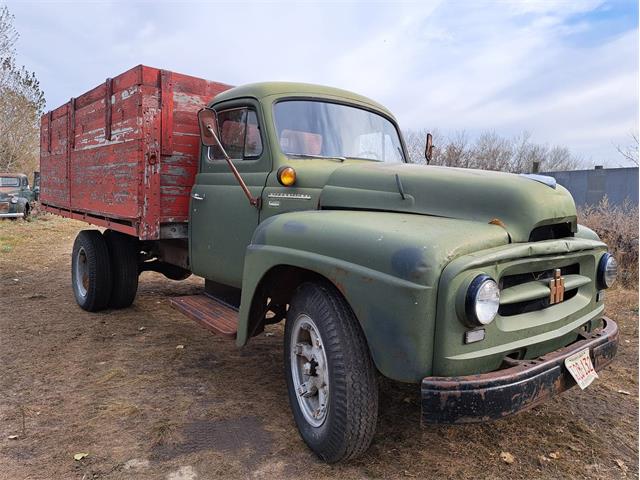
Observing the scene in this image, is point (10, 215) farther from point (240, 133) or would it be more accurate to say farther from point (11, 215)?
point (240, 133)

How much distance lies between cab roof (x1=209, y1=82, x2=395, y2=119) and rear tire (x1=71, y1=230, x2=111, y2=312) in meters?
2.46

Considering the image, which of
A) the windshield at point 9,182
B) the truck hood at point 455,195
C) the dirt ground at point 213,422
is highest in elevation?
the windshield at point 9,182

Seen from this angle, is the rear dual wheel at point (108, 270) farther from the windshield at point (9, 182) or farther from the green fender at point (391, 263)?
the windshield at point (9, 182)

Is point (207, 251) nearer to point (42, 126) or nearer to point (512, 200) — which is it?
point (512, 200)

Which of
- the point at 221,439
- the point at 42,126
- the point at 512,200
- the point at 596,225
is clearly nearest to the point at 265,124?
the point at 512,200

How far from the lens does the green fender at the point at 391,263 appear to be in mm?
2010

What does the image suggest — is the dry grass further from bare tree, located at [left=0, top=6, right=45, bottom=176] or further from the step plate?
bare tree, located at [left=0, top=6, right=45, bottom=176]

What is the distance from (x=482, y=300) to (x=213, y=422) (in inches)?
74.7

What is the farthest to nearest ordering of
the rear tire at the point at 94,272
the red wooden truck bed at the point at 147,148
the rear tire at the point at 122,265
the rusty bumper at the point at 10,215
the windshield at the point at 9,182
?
the windshield at the point at 9,182
the rusty bumper at the point at 10,215
the rear tire at the point at 122,265
the rear tire at the point at 94,272
the red wooden truck bed at the point at 147,148

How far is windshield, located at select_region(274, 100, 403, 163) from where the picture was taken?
137 inches

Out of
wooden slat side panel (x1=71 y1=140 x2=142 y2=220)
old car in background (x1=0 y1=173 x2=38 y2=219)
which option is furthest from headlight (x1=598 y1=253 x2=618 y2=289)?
old car in background (x1=0 y1=173 x2=38 y2=219)

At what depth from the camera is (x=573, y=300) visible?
263 cm

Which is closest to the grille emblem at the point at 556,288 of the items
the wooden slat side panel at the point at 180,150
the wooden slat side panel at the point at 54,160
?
the wooden slat side panel at the point at 180,150

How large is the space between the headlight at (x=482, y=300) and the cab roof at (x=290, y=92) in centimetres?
216
